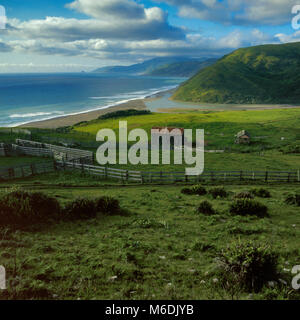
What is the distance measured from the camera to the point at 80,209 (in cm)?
1440

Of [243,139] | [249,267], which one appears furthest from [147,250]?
[243,139]

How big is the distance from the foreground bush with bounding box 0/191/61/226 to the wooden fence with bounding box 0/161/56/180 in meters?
14.6

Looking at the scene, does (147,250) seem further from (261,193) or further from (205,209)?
(261,193)

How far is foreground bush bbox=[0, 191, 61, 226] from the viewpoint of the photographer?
12281mm

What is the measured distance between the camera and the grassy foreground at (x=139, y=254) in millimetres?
7363

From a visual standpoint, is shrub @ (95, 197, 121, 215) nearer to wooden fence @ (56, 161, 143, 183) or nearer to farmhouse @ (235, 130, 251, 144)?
wooden fence @ (56, 161, 143, 183)

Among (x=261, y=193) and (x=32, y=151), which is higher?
(x=32, y=151)

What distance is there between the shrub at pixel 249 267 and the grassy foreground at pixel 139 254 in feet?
1.30

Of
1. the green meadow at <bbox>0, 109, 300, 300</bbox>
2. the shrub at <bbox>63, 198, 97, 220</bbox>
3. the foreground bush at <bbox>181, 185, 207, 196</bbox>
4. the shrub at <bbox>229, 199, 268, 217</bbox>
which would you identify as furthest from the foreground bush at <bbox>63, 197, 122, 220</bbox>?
the foreground bush at <bbox>181, 185, 207, 196</bbox>

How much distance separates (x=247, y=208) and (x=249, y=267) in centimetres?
895

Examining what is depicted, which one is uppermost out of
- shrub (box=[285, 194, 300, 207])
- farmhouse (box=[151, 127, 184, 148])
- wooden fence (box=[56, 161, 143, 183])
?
farmhouse (box=[151, 127, 184, 148])

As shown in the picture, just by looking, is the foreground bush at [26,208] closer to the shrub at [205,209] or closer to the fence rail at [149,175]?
the shrub at [205,209]

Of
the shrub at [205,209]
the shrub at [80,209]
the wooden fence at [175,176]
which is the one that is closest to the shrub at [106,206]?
the shrub at [80,209]
